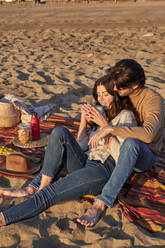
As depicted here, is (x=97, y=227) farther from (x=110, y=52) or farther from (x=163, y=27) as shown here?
(x=163, y=27)

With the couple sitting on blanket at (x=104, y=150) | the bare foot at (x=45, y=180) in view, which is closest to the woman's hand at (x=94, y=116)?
the couple sitting on blanket at (x=104, y=150)

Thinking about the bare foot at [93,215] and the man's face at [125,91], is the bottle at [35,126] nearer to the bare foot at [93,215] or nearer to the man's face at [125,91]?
the man's face at [125,91]

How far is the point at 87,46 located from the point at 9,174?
8577 millimetres

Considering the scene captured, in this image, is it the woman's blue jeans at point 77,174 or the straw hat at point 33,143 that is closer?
the woman's blue jeans at point 77,174

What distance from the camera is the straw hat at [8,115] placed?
15.3ft

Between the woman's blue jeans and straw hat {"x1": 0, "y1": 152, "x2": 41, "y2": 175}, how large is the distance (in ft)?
1.28

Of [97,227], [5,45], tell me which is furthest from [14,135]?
[5,45]

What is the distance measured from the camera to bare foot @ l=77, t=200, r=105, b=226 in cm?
283

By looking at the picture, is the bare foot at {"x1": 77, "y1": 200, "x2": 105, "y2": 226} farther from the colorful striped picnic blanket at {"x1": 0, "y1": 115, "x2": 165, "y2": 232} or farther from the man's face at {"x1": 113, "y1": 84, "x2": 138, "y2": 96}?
the man's face at {"x1": 113, "y1": 84, "x2": 138, "y2": 96}

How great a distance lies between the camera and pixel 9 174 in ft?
11.9

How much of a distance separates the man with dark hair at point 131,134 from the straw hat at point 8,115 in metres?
1.97

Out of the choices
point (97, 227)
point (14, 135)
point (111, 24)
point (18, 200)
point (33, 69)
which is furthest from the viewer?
point (111, 24)

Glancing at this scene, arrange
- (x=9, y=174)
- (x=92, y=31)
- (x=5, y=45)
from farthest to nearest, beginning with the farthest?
(x=92, y=31) → (x=5, y=45) → (x=9, y=174)

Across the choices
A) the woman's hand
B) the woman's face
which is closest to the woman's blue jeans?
the woman's hand
